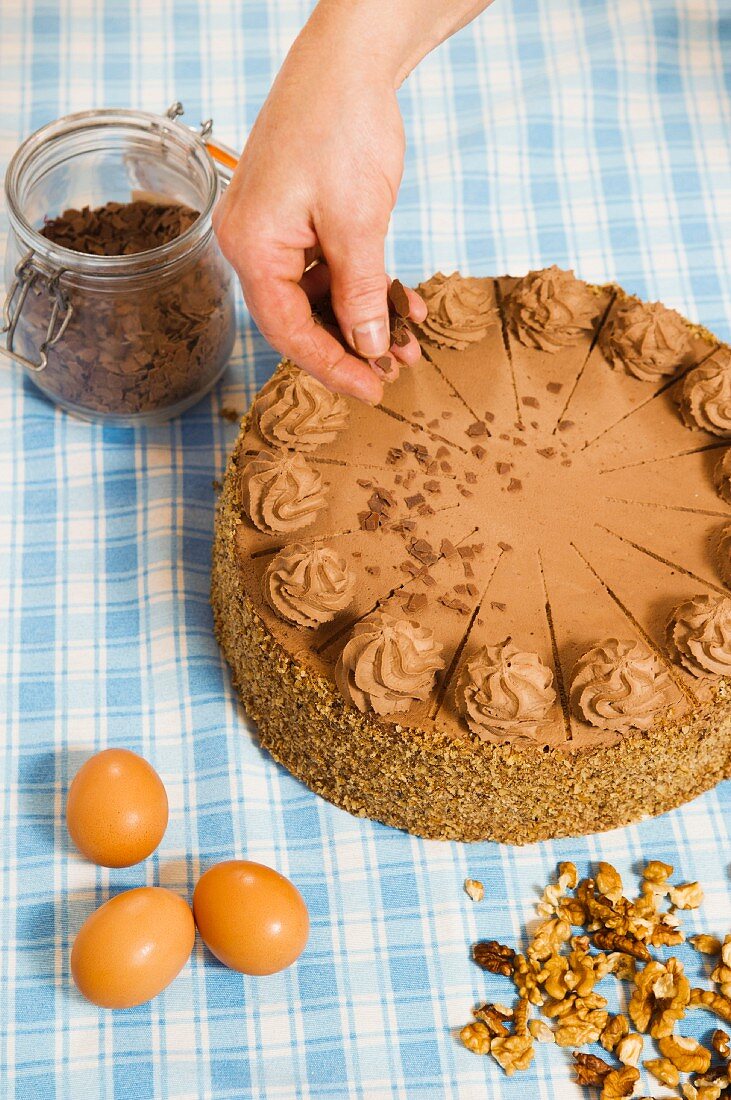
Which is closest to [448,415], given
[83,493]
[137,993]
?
[83,493]

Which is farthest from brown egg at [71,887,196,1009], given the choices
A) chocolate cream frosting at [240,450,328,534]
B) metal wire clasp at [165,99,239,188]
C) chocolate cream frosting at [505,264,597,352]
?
metal wire clasp at [165,99,239,188]

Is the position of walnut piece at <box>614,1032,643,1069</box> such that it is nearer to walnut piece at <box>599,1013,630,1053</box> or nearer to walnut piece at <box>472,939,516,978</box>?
walnut piece at <box>599,1013,630,1053</box>

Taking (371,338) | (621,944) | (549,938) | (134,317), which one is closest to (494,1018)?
(549,938)

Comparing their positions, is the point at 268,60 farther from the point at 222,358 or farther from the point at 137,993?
the point at 137,993

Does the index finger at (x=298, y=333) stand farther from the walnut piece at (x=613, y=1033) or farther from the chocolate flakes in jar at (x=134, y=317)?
the walnut piece at (x=613, y=1033)

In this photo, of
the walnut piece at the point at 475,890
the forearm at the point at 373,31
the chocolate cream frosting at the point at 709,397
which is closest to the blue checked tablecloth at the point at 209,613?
the walnut piece at the point at 475,890

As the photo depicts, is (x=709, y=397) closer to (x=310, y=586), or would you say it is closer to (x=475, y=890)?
(x=310, y=586)
